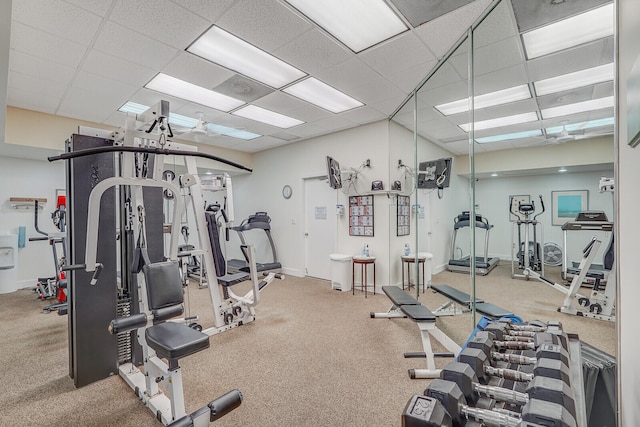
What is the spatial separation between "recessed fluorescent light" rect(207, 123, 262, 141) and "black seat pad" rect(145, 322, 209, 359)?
12.8 ft

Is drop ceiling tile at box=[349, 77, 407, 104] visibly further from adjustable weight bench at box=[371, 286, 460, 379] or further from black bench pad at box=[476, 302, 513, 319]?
black bench pad at box=[476, 302, 513, 319]

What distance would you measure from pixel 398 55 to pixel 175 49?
A: 2170 millimetres

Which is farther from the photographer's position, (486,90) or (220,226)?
(220,226)

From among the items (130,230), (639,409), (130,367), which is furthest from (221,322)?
(639,409)

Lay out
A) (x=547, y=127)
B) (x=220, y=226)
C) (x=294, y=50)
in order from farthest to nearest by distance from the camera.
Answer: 1. (x=220, y=226)
2. (x=547, y=127)
3. (x=294, y=50)

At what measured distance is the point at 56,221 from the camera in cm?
461

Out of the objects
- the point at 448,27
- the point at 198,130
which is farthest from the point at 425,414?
the point at 198,130

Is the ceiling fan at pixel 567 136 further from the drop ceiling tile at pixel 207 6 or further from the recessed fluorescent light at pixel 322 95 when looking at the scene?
the drop ceiling tile at pixel 207 6

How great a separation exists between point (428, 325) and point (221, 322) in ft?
7.34

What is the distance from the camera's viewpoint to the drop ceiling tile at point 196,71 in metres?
2.83

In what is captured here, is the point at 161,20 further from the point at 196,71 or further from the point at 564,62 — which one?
the point at 564,62

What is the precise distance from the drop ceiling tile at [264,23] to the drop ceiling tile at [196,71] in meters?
0.64

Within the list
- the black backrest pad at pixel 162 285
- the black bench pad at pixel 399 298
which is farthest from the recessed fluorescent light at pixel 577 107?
the black backrest pad at pixel 162 285

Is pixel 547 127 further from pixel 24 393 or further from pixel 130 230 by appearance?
pixel 24 393
